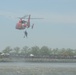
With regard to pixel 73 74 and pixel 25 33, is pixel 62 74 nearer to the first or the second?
pixel 73 74

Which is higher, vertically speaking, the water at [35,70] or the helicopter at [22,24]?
the helicopter at [22,24]

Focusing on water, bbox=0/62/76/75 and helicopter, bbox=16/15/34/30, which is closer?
helicopter, bbox=16/15/34/30

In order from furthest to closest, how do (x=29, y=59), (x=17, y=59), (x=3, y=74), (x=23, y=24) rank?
(x=29, y=59) → (x=17, y=59) → (x=3, y=74) → (x=23, y=24)

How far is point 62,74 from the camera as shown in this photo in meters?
83.2

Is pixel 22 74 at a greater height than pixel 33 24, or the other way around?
pixel 33 24

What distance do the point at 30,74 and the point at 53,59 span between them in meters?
103

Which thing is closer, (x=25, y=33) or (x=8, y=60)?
(x=25, y=33)

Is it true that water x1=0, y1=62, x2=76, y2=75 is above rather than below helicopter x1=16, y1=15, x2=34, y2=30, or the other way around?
below

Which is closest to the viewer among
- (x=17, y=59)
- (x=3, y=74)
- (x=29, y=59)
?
(x=3, y=74)

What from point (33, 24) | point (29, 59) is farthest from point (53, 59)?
point (33, 24)

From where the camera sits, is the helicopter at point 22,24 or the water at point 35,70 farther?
the water at point 35,70

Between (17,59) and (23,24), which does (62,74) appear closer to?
(23,24)

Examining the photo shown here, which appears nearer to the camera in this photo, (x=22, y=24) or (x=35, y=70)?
(x=22, y=24)

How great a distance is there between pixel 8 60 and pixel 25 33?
111820 mm
